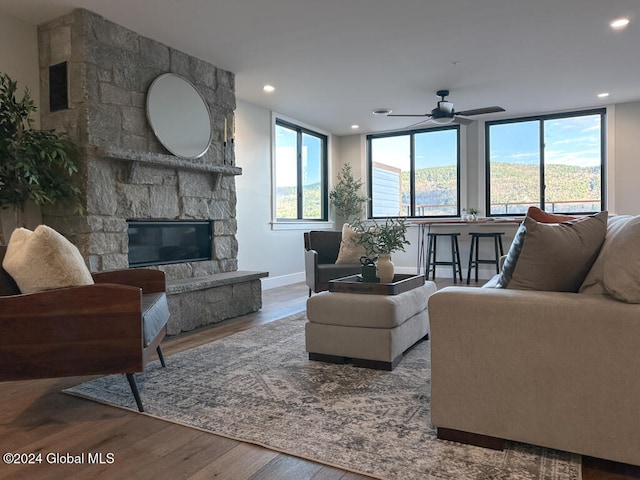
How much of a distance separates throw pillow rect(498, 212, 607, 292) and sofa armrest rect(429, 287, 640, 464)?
105mm

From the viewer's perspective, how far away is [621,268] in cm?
156

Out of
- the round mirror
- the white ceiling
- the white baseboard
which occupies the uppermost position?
the white ceiling

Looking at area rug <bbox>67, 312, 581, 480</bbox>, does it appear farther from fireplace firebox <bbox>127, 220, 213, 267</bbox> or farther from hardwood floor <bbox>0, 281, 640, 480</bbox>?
fireplace firebox <bbox>127, 220, 213, 267</bbox>

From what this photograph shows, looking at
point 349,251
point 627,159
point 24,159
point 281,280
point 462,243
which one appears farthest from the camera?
point 462,243

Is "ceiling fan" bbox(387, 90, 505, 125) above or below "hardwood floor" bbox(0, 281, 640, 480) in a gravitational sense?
above

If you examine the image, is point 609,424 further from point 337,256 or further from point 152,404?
point 337,256

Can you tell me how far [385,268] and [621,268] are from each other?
5.49 ft

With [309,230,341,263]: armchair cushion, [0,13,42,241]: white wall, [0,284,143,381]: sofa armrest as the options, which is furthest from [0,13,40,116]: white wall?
[309,230,341,263]: armchair cushion

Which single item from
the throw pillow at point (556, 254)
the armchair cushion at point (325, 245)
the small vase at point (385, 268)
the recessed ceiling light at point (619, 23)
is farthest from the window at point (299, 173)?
the throw pillow at point (556, 254)

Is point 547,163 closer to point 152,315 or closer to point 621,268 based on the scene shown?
point 621,268

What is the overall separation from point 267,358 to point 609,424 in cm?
195

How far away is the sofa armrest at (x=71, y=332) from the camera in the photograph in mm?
2006

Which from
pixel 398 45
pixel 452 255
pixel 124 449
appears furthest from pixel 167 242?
pixel 452 255

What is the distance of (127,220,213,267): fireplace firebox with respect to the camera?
386cm
